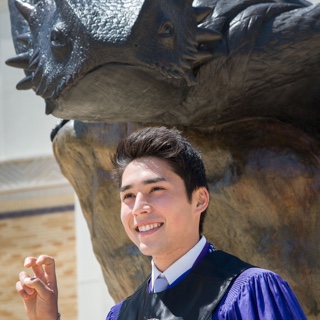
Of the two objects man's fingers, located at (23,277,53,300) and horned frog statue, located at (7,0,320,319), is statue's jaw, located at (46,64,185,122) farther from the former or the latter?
man's fingers, located at (23,277,53,300)

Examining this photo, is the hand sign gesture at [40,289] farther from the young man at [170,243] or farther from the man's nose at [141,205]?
the man's nose at [141,205]

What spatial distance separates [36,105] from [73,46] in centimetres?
422

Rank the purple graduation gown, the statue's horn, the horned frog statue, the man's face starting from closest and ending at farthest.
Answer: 1. the purple graduation gown
2. the man's face
3. the horned frog statue
4. the statue's horn

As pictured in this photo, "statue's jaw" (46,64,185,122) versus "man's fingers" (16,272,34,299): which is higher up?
"statue's jaw" (46,64,185,122)

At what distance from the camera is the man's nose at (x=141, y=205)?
1.68 metres

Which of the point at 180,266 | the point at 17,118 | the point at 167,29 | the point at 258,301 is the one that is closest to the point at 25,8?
the point at 167,29

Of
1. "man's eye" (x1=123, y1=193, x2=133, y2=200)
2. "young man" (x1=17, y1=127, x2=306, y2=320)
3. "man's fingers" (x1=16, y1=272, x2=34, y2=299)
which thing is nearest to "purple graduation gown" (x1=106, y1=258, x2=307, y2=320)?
"young man" (x1=17, y1=127, x2=306, y2=320)

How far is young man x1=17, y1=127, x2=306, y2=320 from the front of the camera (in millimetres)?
1665

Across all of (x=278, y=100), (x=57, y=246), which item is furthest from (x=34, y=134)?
(x=278, y=100)

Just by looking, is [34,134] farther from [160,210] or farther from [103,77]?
[160,210]

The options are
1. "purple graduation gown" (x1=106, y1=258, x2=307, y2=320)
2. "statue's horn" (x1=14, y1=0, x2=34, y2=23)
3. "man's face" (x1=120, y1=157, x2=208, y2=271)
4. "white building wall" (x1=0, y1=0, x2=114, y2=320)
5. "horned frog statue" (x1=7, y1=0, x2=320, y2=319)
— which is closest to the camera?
"purple graduation gown" (x1=106, y1=258, x2=307, y2=320)

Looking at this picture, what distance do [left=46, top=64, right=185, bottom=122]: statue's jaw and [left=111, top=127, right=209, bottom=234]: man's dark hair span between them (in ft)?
1.15

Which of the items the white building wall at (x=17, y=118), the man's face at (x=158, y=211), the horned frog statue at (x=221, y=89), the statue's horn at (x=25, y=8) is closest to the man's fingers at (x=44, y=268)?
the man's face at (x=158, y=211)

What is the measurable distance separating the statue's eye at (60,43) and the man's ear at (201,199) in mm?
→ 493
